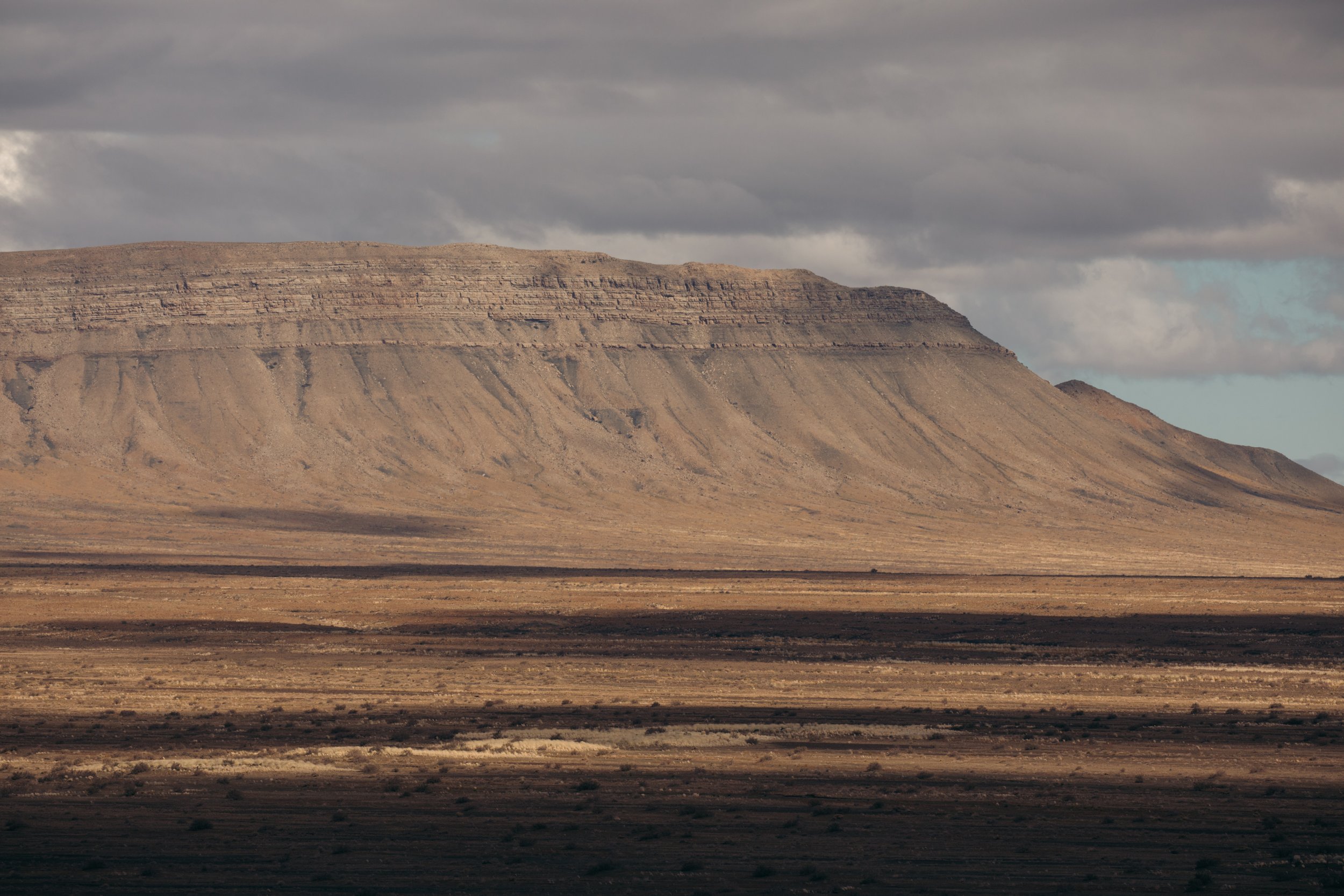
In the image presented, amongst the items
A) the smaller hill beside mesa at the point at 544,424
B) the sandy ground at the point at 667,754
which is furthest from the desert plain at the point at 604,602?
the smaller hill beside mesa at the point at 544,424

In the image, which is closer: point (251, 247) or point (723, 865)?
point (723, 865)

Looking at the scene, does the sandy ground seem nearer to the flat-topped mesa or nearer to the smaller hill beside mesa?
the smaller hill beside mesa

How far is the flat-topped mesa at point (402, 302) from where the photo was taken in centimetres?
18075

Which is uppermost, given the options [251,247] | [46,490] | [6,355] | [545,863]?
[251,247]

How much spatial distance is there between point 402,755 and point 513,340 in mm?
157437

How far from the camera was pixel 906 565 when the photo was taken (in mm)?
130875

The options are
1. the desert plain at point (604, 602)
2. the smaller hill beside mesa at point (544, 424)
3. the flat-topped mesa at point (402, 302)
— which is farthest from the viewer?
the flat-topped mesa at point (402, 302)

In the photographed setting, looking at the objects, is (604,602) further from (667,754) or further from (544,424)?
(544,424)

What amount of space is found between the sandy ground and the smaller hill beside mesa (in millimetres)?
71769

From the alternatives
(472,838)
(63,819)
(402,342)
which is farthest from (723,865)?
(402,342)

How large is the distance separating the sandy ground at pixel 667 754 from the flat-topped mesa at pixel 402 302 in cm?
10995

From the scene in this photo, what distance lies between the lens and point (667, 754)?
34312mm

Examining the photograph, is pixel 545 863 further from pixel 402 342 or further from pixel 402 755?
pixel 402 342

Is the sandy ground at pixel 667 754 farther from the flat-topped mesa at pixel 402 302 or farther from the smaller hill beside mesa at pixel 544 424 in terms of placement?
the flat-topped mesa at pixel 402 302
